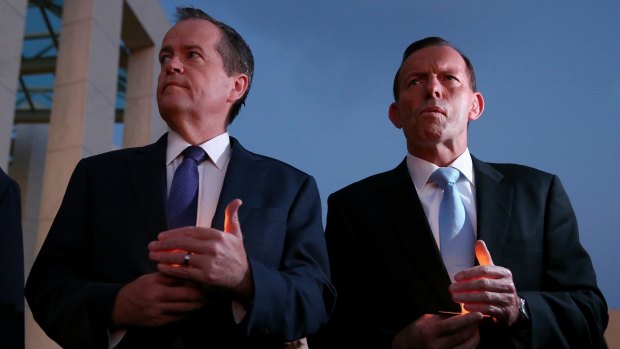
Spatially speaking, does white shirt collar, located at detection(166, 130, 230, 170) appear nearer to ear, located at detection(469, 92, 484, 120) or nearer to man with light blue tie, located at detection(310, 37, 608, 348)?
man with light blue tie, located at detection(310, 37, 608, 348)

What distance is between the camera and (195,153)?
2.77 metres

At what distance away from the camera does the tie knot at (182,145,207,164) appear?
2750 millimetres

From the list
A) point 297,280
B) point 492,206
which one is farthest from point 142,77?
point 297,280

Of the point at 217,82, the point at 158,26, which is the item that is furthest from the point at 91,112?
the point at 217,82

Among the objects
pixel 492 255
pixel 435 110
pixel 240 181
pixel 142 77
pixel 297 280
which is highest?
pixel 142 77

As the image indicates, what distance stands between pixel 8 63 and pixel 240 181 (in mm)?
6804

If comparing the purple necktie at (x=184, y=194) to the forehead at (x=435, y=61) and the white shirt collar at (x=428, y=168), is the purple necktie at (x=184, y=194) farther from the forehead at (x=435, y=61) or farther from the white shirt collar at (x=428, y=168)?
the forehead at (x=435, y=61)

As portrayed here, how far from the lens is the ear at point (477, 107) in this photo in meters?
3.47

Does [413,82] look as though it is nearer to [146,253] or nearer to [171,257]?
[146,253]

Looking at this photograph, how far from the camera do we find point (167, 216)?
2504 millimetres

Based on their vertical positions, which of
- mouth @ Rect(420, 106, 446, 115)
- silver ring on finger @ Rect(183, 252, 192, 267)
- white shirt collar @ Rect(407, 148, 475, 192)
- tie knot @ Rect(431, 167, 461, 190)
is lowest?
silver ring on finger @ Rect(183, 252, 192, 267)

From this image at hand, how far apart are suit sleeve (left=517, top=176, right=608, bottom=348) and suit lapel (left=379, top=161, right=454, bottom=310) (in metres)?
0.36

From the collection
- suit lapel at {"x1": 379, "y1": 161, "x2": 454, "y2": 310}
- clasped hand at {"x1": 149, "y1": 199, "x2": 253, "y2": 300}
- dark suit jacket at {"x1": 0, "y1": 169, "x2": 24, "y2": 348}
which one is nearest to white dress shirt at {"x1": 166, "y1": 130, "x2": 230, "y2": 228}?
clasped hand at {"x1": 149, "y1": 199, "x2": 253, "y2": 300}

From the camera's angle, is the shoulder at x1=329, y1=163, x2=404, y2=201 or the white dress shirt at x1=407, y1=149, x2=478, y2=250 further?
the shoulder at x1=329, y1=163, x2=404, y2=201
